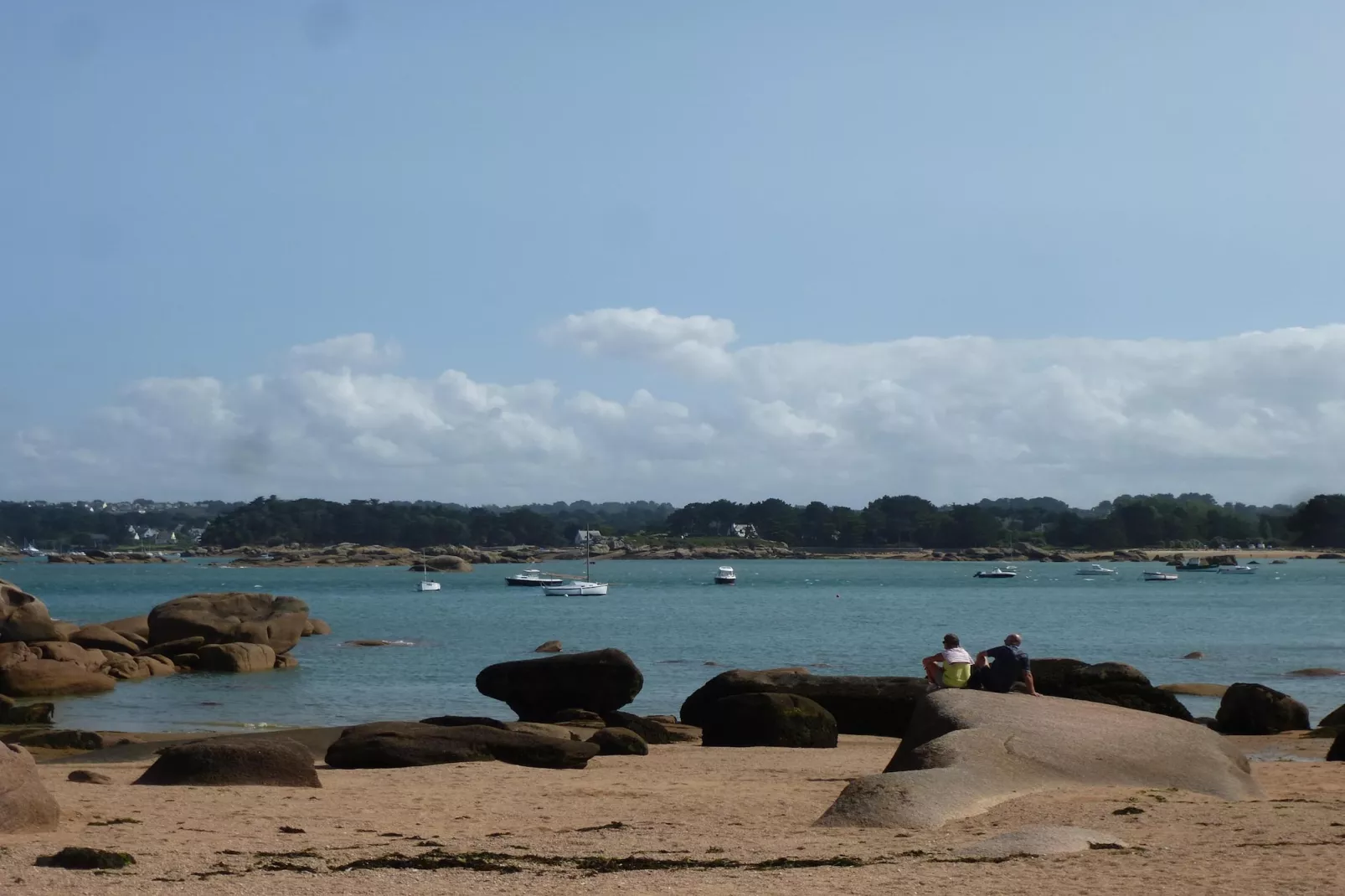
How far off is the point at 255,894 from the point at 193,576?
163 meters

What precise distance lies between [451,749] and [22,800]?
7.96 meters

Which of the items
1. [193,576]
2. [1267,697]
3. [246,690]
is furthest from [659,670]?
[193,576]

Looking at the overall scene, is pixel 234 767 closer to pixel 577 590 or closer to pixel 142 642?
pixel 142 642

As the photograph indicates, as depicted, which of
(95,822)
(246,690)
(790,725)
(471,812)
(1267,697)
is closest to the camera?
(95,822)

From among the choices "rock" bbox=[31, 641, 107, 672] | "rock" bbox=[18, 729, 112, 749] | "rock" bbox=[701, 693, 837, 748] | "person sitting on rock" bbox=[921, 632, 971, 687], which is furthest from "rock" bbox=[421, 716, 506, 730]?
"rock" bbox=[31, 641, 107, 672]

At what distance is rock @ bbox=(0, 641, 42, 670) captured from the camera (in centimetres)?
3853

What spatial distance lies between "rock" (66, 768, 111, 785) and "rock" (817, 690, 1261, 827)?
952 cm

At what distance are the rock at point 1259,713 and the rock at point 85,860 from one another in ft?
74.9

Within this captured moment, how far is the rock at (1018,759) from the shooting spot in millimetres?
14352

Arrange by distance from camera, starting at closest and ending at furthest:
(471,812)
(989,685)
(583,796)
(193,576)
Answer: (471,812)
(583,796)
(989,685)
(193,576)

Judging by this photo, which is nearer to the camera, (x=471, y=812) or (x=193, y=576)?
(x=471, y=812)

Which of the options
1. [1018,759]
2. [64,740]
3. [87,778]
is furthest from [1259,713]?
[64,740]

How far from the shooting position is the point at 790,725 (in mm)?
25078

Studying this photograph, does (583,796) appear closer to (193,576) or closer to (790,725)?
(790,725)
